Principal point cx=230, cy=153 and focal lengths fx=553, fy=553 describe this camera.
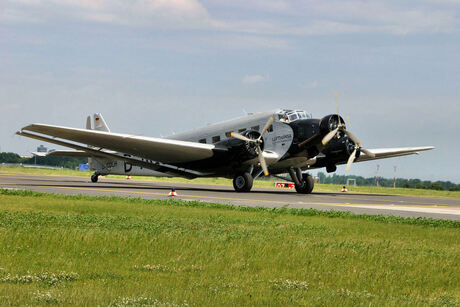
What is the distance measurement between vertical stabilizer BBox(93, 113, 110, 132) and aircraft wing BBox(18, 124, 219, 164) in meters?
11.6

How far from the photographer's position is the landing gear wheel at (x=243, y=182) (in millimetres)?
34625

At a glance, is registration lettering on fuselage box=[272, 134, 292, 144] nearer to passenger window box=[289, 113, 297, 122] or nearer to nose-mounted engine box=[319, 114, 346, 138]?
passenger window box=[289, 113, 297, 122]

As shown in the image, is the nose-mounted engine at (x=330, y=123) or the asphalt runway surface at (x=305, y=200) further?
the nose-mounted engine at (x=330, y=123)

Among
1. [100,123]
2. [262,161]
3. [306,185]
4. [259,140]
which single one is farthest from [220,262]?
[100,123]

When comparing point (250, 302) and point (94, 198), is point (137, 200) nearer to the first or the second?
point (94, 198)

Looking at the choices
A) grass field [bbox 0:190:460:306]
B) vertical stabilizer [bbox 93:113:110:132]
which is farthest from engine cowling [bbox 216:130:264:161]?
grass field [bbox 0:190:460:306]

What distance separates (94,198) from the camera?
917 inches

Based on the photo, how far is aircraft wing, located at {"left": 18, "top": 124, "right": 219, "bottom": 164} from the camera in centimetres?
3234

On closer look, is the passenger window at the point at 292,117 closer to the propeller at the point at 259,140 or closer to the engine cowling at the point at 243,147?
the propeller at the point at 259,140

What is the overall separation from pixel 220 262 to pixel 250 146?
23971 mm

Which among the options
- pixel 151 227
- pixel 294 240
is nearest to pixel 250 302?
pixel 294 240

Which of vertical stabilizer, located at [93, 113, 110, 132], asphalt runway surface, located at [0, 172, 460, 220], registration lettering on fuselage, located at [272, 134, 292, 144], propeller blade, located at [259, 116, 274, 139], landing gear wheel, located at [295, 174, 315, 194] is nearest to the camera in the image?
asphalt runway surface, located at [0, 172, 460, 220]

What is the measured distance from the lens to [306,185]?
3656cm

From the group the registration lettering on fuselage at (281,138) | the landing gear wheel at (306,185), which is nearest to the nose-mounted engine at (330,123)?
the registration lettering on fuselage at (281,138)
